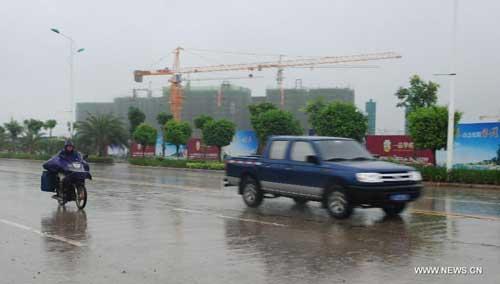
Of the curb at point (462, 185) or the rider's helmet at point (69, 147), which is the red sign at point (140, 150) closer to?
the curb at point (462, 185)

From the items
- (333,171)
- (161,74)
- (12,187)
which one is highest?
(161,74)

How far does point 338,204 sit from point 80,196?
6.20 m

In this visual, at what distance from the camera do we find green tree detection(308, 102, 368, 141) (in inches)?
1367

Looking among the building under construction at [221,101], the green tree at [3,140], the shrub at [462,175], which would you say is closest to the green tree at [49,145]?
the green tree at [3,140]

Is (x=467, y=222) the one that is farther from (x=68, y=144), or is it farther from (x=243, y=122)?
(x=243, y=122)

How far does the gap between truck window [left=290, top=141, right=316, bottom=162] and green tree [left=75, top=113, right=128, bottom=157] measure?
4090cm

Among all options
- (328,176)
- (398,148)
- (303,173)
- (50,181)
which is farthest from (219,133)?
(328,176)

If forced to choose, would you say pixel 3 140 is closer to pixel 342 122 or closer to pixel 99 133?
pixel 99 133

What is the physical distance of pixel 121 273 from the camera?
23.0ft

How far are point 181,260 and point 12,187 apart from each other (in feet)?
47.7

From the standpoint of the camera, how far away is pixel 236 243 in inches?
360

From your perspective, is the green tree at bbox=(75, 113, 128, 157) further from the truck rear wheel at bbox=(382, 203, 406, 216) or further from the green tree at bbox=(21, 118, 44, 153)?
the truck rear wheel at bbox=(382, 203, 406, 216)

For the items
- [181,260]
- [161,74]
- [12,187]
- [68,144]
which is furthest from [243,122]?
[181,260]

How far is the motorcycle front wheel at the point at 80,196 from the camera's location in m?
13.7
